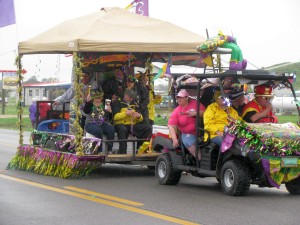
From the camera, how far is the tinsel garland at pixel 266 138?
10.4 metres

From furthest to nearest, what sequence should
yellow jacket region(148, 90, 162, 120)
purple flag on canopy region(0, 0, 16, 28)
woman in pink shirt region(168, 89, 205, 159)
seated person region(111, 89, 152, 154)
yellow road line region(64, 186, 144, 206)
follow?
1. yellow jacket region(148, 90, 162, 120)
2. seated person region(111, 89, 152, 154)
3. purple flag on canopy region(0, 0, 16, 28)
4. woman in pink shirt region(168, 89, 205, 159)
5. yellow road line region(64, 186, 144, 206)

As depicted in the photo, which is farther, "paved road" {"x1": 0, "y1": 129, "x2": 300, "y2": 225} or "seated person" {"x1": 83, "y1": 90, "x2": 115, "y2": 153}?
"seated person" {"x1": 83, "y1": 90, "x2": 115, "y2": 153}

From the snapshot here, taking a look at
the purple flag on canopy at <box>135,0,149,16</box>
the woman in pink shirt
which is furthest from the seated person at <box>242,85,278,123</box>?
the purple flag on canopy at <box>135,0,149,16</box>

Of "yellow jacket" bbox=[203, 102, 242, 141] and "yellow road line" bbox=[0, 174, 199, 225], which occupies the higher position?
"yellow jacket" bbox=[203, 102, 242, 141]

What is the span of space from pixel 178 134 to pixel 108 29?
301 cm

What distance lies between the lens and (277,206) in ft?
32.1

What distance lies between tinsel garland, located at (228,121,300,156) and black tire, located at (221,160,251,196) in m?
0.38

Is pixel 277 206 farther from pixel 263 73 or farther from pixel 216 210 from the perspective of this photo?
pixel 263 73

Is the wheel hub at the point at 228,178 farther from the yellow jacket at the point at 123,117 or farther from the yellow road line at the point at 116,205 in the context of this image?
the yellow jacket at the point at 123,117

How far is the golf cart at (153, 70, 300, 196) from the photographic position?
10.4m

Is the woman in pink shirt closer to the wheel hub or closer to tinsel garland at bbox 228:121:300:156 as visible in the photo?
the wheel hub

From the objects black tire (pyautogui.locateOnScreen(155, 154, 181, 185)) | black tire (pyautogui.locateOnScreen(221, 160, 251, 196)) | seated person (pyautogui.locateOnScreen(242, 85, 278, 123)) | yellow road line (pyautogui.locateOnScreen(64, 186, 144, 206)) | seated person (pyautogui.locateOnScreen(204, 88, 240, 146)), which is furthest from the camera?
black tire (pyautogui.locateOnScreen(155, 154, 181, 185))

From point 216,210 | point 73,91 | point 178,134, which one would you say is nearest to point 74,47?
point 73,91

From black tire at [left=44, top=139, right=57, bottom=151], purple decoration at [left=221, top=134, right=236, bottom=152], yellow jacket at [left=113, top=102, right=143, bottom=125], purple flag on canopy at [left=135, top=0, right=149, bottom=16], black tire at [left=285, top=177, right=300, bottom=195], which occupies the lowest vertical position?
black tire at [left=285, top=177, right=300, bottom=195]
